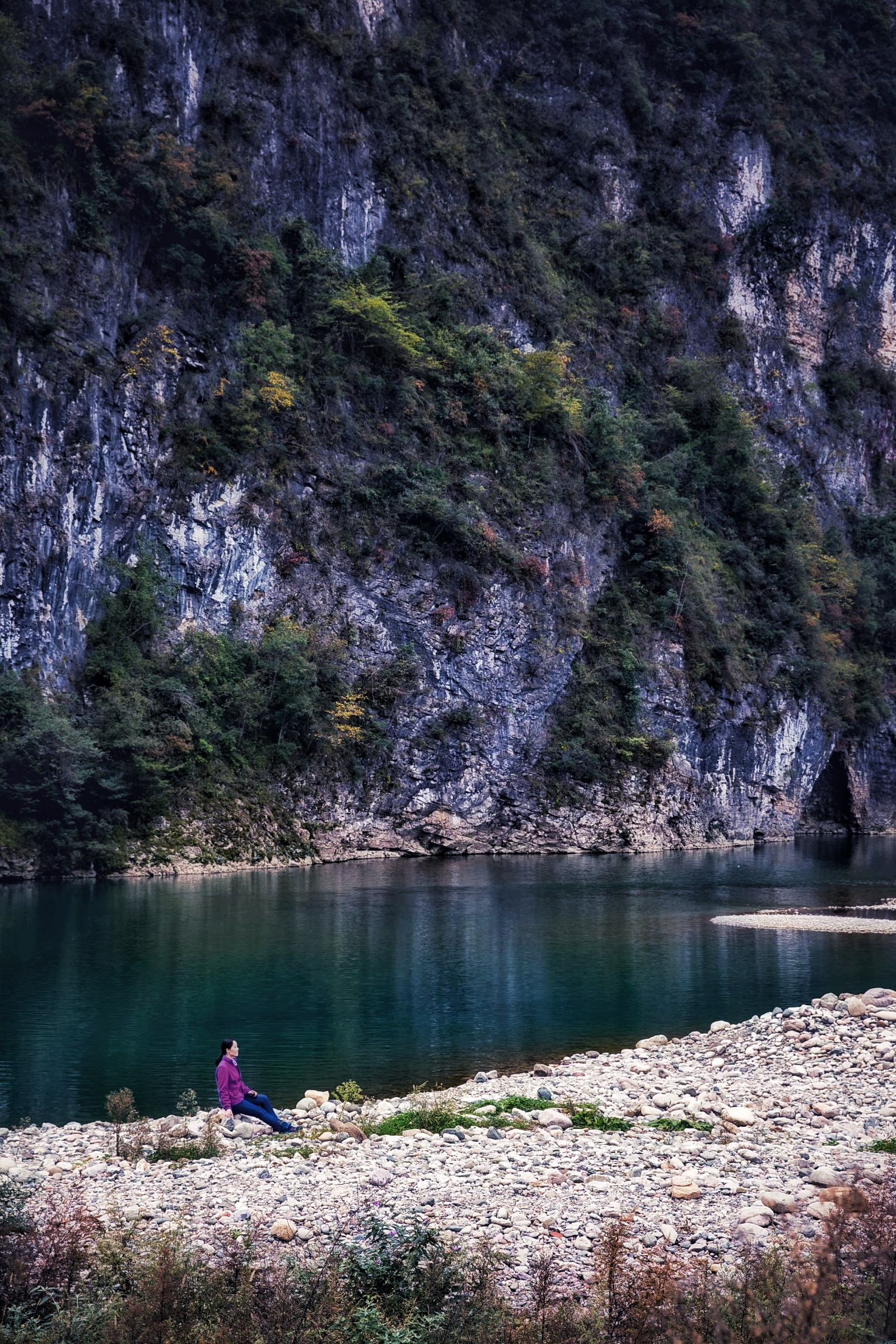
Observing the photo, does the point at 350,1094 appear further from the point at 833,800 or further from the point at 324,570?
the point at 833,800

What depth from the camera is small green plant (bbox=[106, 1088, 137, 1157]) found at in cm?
1092

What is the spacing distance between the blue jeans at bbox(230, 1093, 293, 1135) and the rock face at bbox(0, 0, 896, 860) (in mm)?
29981

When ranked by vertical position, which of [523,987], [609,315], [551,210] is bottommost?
[523,987]

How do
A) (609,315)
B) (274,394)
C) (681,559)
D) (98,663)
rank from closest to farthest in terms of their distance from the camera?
(98,663) < (274,394) < (681,559) < (609,315)

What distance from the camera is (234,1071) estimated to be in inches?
476

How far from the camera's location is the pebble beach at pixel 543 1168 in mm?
8469

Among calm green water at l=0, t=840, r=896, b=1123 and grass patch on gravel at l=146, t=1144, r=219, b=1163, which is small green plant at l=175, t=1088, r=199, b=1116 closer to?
calm green water at l=0, t=840, r=896, b=1123

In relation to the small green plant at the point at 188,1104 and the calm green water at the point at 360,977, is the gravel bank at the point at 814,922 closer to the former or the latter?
the calm green water at the point at 360,977

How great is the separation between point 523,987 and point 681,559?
41.9 meters

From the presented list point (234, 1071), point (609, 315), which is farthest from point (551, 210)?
point (234, 1071)

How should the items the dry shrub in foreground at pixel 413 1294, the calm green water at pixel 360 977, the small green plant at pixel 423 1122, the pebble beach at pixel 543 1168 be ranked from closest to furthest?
the dry shrub in foreground at pixel 413 1294 < the pebble beach at pixel 543 1168 < the small green plant at pixel 423 1122 < the calm green water at pixel 360 977

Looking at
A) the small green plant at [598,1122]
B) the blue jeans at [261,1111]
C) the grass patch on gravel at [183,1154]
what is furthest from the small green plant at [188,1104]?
the small green plant at [598,1122]

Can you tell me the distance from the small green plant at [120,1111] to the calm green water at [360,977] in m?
1.13

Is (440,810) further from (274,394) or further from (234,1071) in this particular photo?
(234,1071)
